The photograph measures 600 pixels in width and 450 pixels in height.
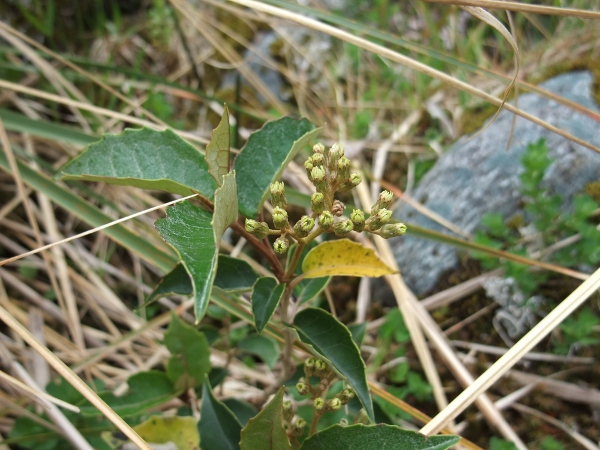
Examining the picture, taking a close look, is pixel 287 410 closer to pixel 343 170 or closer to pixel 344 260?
pixel 344 260

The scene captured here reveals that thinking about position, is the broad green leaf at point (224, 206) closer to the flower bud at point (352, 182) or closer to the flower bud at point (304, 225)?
the flower bud at point (304, 225)

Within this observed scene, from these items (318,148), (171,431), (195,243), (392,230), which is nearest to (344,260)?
(392,230)

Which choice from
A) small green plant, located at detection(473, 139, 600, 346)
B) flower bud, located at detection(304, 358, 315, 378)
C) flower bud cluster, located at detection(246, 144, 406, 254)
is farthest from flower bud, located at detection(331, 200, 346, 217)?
small green plant, located at detection(473, 139, 600, 346)

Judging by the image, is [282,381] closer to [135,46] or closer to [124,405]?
[124,405]

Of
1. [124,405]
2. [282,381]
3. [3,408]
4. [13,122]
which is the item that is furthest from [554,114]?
[3,408]

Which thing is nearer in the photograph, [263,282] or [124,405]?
[263,282]

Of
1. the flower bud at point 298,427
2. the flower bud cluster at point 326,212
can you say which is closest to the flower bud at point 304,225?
the flower bud cluster at point 326,212

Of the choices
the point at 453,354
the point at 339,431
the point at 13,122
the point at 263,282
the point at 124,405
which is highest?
the point at 13,122
